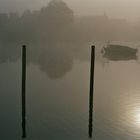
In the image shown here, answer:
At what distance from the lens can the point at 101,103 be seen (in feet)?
11.4

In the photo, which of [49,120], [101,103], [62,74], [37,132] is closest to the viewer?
[37,132]

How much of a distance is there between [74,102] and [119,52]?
0.82 meters

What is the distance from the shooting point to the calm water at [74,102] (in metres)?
2.96

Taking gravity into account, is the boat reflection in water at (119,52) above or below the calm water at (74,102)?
above

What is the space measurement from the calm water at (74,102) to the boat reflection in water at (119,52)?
7cm

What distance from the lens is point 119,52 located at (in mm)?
3883

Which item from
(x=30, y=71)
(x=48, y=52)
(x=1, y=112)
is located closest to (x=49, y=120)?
(x=1, y=112)

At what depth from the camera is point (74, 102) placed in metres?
3.48

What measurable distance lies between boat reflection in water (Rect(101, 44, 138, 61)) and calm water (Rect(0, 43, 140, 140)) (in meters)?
0.07

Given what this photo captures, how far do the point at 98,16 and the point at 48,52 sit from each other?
664 mm

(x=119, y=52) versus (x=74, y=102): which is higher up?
(x=119, y=52)

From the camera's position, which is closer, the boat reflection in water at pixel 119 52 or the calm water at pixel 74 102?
the calm water at pixel 74 102

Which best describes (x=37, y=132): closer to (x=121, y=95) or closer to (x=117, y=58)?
(x=121, y=95)

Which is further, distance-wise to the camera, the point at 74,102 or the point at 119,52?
the point at 119,52
